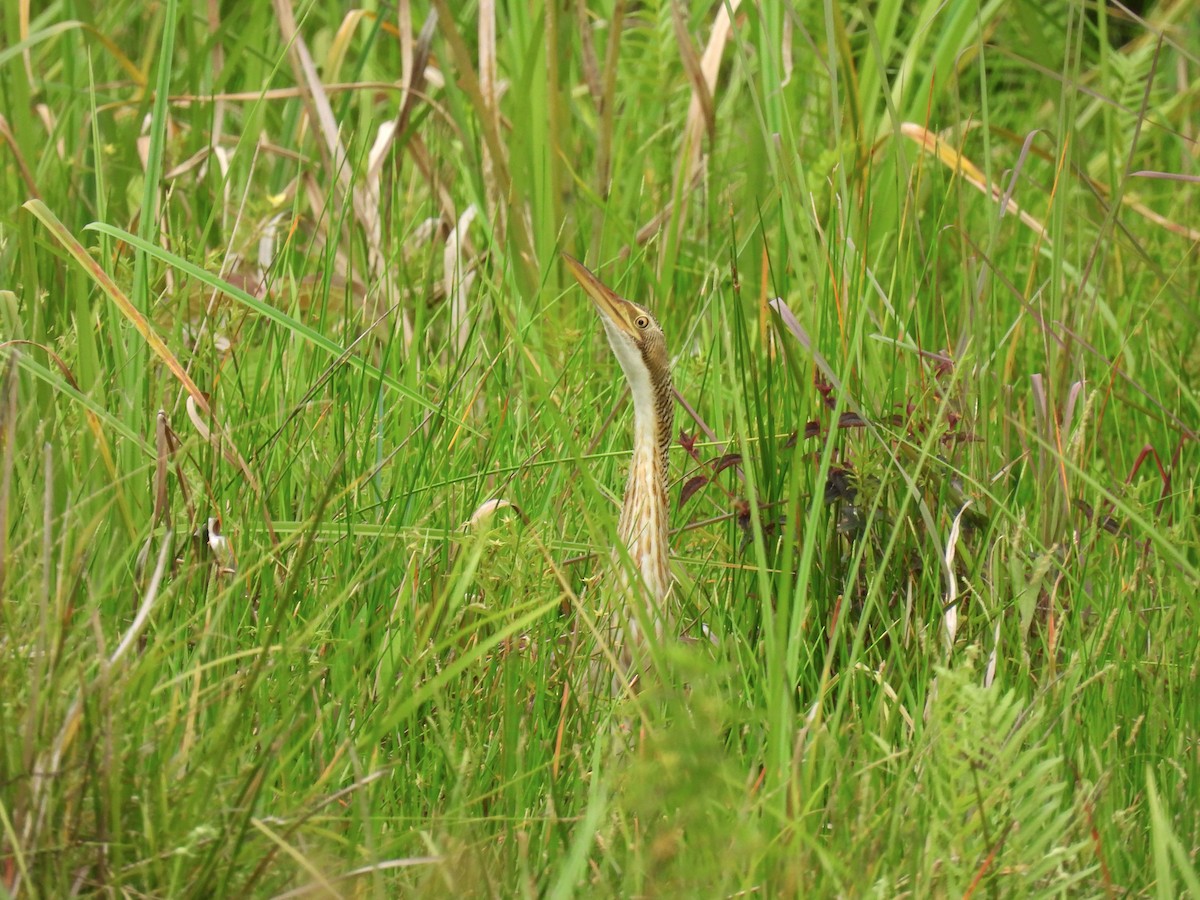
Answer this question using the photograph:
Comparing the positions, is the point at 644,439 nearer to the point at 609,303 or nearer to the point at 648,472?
the point at 648,472

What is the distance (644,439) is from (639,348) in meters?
0.19

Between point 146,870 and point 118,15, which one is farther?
point 118,15

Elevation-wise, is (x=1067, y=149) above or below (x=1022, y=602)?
above

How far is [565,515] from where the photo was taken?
9.71ft

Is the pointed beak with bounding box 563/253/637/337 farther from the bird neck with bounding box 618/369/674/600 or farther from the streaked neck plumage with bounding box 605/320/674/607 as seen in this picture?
the bird neck with bounding box 618/369/674/600

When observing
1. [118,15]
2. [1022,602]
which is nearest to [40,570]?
[1022,602]

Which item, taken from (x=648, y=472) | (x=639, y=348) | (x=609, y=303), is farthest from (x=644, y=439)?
(x=609, y=303)

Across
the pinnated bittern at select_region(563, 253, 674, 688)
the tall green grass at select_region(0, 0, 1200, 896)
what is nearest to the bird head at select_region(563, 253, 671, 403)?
the pinnated bittern at select_region(563, 253, 674, 688)

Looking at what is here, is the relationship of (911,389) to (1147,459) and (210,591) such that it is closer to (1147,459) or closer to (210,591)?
(1147,459)

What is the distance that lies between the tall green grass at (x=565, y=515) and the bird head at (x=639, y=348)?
0.51ft

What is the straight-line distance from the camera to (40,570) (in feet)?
6.40

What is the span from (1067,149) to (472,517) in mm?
1167

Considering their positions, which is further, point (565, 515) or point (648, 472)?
point (565, 515)

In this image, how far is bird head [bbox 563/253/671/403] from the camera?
289 cm
